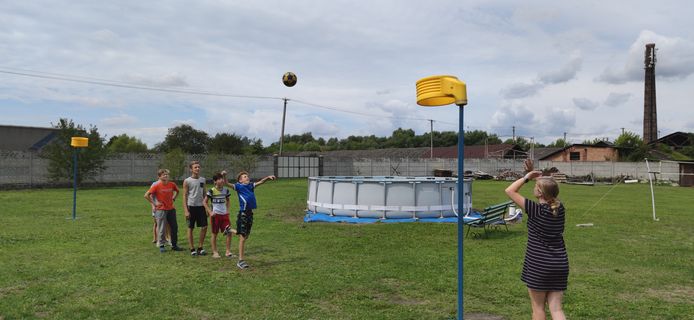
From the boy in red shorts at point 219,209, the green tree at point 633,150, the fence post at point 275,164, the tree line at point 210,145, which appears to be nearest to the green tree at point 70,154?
the tree line at point 210,145

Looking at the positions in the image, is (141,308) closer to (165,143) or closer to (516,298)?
(516,298)

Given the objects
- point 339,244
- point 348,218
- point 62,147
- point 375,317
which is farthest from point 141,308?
point 62,147

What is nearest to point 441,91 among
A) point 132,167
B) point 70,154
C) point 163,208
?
point 163,208

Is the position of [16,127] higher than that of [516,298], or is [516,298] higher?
[16,127]

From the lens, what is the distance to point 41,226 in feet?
43.0

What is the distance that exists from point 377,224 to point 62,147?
83.9ft

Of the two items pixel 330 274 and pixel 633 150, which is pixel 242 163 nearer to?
pixel 330 274

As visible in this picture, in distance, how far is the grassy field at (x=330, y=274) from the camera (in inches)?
240

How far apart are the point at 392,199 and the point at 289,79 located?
13091 mm

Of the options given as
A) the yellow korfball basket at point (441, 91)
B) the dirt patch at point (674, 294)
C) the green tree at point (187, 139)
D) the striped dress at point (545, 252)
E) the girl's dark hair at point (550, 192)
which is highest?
the green tree at point (187, 139)

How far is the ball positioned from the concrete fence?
15430 millimetres

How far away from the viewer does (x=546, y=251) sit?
4.30 meters

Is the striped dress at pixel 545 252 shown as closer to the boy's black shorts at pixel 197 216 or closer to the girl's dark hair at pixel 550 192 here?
the girl's dark hair at pixel 550 192

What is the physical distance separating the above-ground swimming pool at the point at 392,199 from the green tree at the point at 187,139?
59514mm
